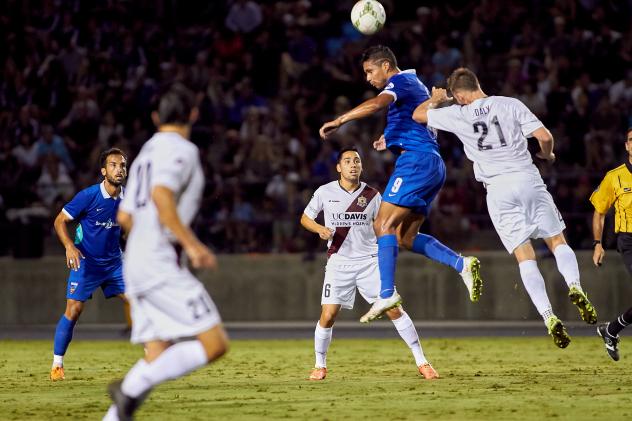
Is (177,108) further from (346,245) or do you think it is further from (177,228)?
(346,245)

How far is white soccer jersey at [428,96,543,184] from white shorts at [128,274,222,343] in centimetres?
412

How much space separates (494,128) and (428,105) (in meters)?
0.70

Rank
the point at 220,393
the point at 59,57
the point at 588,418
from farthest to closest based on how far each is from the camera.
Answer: the point at 59,57, the point at 220,393, the point at 588,418

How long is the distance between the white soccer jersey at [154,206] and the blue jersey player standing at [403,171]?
4.04m

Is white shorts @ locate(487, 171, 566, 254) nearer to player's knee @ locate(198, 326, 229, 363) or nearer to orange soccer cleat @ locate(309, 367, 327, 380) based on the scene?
orange soccer cleat @ locate(309, 367, 327, 380)

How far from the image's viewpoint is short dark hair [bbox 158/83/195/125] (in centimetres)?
719

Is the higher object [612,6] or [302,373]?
[612,6]

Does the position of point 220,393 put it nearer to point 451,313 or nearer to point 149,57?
point 451,313

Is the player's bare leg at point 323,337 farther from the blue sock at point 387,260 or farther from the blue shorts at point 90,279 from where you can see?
the blue shorts at point 90,279

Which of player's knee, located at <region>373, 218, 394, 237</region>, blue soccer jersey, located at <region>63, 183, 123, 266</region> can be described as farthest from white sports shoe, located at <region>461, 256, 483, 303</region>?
blue soccer jersey, located at <region>63, 183, 123, 266</region>

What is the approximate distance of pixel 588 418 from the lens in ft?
27.5

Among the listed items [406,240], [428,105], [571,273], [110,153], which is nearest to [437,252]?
[406,240]

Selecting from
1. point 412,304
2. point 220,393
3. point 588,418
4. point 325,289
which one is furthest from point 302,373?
point 412,304

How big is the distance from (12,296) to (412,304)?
725cm
